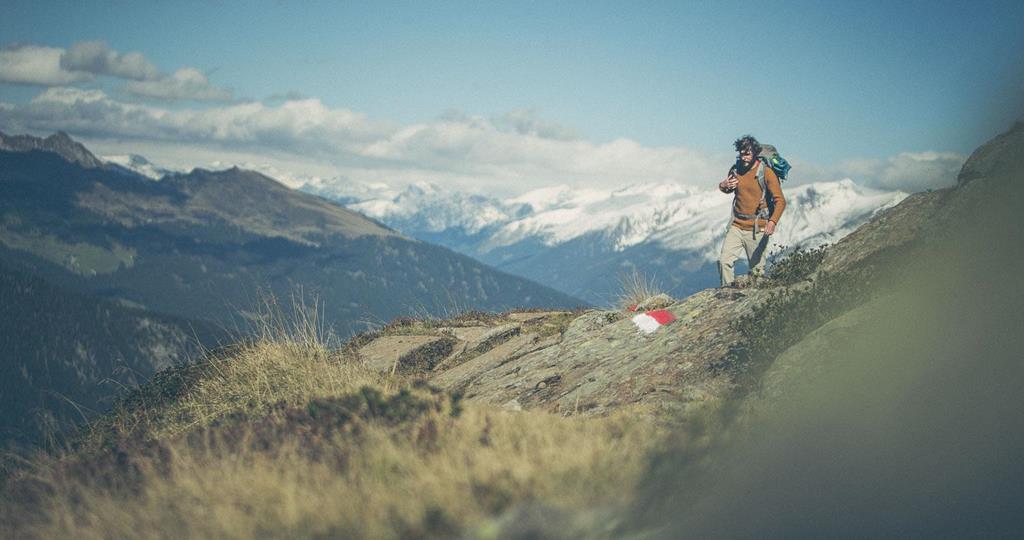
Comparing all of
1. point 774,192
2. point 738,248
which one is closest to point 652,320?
point 738,248

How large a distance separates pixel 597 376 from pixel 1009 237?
19.8 ft

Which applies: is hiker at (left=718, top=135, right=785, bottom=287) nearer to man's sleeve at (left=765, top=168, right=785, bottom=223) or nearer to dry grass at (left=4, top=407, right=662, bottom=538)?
man's sleeve at (left=765, top=168, right=785, bottom=223)

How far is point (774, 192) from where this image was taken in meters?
16.5

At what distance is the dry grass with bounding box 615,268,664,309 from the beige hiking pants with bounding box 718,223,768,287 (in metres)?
1.71

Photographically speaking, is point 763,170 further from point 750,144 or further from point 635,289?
point 635,289

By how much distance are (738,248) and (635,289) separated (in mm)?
2885

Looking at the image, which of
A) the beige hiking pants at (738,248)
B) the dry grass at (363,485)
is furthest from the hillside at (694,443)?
the beige hiking pants at (738,248)

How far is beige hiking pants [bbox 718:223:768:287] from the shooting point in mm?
16688

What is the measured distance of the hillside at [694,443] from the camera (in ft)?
17.5

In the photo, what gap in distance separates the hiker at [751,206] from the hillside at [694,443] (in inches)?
212

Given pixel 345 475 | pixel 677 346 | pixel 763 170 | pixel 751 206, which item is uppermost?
pixel 763 170

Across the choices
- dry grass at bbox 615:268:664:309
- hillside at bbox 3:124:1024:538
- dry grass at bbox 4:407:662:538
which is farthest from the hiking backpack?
dry grass at bbox 4:407:662:538

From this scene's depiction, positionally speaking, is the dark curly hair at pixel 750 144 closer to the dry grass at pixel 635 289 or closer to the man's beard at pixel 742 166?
the man's beard at pixel 742 166

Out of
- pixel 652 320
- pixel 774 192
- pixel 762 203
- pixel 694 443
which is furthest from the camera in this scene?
pixel 762 203
